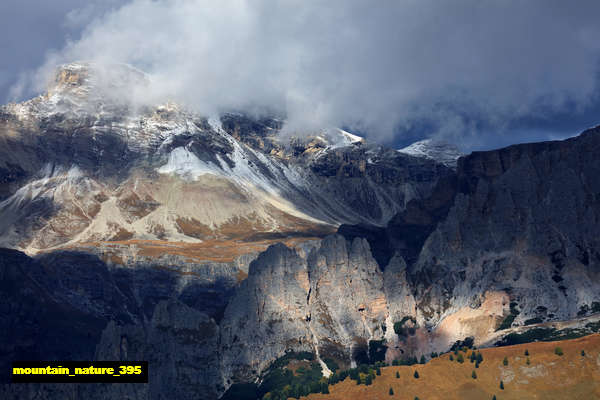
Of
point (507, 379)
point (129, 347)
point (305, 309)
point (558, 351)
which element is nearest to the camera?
point (507, 379)

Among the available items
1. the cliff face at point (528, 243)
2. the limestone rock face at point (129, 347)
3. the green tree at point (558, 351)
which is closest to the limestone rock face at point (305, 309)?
the limestone rock face at point (129, 347)

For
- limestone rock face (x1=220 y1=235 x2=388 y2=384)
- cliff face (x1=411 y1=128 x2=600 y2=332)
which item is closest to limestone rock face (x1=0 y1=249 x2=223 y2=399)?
limestone rock face (x1=220 y1=235 x2=388 y2=384)

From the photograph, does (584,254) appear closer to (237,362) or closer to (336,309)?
(336,309)

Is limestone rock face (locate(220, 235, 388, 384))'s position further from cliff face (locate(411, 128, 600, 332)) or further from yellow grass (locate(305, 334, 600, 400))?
yellow grass (locate(305, 334, 600, 400))

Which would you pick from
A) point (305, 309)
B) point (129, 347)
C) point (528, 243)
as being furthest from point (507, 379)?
point (129, 347)

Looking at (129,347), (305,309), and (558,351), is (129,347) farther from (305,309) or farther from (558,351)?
(558,351)

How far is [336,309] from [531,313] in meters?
44.8

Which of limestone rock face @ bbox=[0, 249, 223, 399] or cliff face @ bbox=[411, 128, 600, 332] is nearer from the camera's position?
limestone rock face @ bbox=[0, 249, 223, 399]

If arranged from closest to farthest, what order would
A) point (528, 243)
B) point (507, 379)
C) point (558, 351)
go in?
point (507, 379) → point (558, 351) → point (528, 243)

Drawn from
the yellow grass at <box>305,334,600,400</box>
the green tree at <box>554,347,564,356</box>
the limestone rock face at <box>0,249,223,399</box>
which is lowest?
the yellow grass at <box>305,334,600,400</box>

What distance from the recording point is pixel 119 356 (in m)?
142

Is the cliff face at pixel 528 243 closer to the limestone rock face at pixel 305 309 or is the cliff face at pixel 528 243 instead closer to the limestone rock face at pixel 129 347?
the limestone rock face at pixel 305 309

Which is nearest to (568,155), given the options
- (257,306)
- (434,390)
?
(257,306)

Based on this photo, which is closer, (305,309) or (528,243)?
(528,243)
